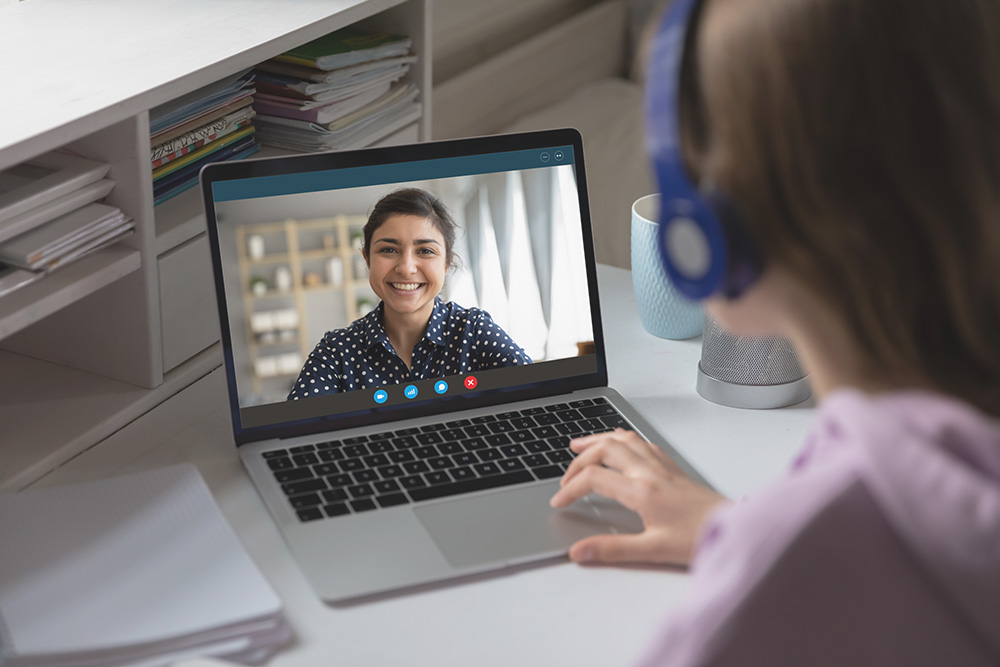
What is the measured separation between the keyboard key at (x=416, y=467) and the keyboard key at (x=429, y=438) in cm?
3

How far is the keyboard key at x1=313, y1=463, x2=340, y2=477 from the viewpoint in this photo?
87 centimetres

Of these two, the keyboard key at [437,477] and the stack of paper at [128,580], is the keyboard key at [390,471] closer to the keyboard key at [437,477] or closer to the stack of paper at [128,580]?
the keyboard key at [437,477]

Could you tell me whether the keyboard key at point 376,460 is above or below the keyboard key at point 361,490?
above

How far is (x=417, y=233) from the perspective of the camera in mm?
959

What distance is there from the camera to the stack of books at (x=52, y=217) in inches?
32.5

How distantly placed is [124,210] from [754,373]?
66cm

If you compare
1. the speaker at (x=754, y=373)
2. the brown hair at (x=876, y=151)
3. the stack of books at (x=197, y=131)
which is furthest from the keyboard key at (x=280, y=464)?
the brown hair at (x=876, y=151)

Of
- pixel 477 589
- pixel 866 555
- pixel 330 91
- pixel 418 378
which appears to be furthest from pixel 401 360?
pixel 866 555

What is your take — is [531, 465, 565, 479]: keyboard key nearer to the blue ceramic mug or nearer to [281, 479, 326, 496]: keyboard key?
[281, 479, 326, 496]: keyboard key

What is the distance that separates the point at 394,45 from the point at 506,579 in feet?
2.61

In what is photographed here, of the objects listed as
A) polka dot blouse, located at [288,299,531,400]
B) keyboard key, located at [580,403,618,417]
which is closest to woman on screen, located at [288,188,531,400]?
A: polka dot blouse, located at [288,299,531,400]

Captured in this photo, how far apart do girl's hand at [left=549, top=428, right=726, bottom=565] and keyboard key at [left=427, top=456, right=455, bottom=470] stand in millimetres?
107

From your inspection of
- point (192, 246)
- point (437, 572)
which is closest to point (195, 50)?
point (192, 246)

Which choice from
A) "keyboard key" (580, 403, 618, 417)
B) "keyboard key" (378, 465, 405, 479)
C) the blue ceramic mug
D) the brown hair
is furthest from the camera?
the blue ceramic mug
